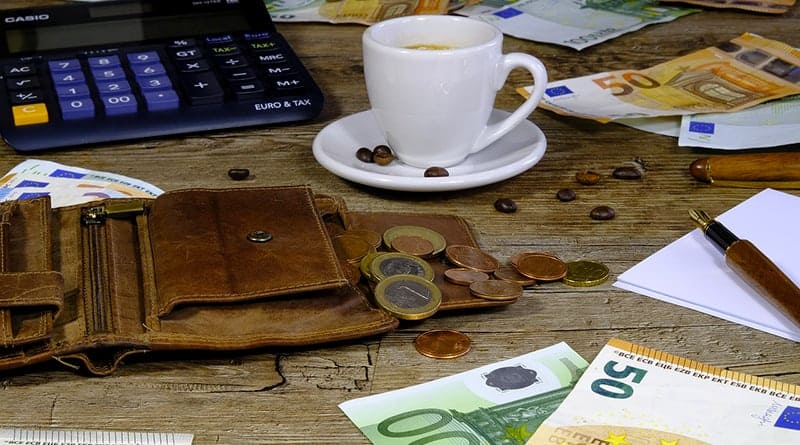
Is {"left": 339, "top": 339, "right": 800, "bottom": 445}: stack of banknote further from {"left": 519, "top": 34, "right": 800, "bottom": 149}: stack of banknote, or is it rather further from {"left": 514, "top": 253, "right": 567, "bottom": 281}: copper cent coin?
{"left": 519, "top": 34, "right": 800, "bottom": 149}: stack of banknote

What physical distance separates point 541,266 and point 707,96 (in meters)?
0.46

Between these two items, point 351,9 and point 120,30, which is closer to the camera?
point 120,30

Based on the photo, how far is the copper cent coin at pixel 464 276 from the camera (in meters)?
0.76

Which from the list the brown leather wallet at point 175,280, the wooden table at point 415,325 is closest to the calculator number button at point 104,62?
the wooden table at point 415,325

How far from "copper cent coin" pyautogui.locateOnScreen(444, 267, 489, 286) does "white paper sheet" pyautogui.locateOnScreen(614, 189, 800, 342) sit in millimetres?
109

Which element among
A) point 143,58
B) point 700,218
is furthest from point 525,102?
point 143,58

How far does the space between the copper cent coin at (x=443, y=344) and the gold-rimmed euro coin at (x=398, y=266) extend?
51 millimetres

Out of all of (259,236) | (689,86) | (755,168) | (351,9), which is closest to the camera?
(259,236)

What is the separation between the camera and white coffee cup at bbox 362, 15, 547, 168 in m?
0.92

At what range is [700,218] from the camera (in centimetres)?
85

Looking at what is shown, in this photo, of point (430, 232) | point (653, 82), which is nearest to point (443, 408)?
point (430, 232)

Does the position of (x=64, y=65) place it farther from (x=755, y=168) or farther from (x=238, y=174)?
(x=755, y=168)

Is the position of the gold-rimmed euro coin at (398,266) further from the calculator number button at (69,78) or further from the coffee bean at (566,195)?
the calculator number button at (69,78)

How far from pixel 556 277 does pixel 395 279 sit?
0.13m
